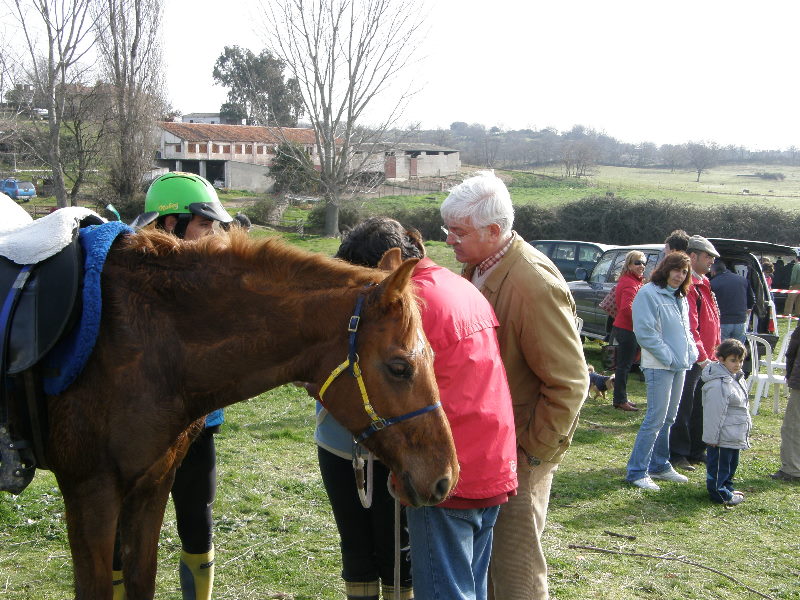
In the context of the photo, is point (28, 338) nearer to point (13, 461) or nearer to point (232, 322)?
point (13, 461)

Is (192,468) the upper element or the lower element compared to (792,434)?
upper

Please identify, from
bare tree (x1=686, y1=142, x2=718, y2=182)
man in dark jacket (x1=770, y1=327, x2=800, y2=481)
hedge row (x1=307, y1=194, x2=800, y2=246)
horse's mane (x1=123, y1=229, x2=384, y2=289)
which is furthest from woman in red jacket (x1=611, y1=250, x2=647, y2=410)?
bare tree (x1=686, y1=142, x2=718, y2=182)

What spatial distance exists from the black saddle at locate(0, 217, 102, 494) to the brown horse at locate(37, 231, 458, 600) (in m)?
0.08

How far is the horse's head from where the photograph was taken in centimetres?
210

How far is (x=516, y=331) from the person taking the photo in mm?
2832

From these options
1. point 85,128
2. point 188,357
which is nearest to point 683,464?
point 188,357

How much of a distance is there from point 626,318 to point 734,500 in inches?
127

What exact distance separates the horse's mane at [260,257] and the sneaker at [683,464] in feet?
18.0

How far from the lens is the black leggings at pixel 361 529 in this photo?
296cm

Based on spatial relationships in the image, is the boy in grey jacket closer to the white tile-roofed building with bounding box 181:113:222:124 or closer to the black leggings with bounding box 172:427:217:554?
the black leggings with bounding box 172:427:217:554

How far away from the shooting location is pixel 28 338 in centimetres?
221

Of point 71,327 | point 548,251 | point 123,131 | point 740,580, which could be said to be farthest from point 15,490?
point 123,131

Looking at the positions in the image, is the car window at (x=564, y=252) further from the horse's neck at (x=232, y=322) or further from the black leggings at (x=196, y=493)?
the horse's neck at (x=232, y=322)

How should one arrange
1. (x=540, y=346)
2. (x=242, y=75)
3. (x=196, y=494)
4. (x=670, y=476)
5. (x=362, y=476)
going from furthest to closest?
(x=242, y=75), (x=670, y=476), (x=196, y=494), (x=540, y=346), (x=362, y=476)
